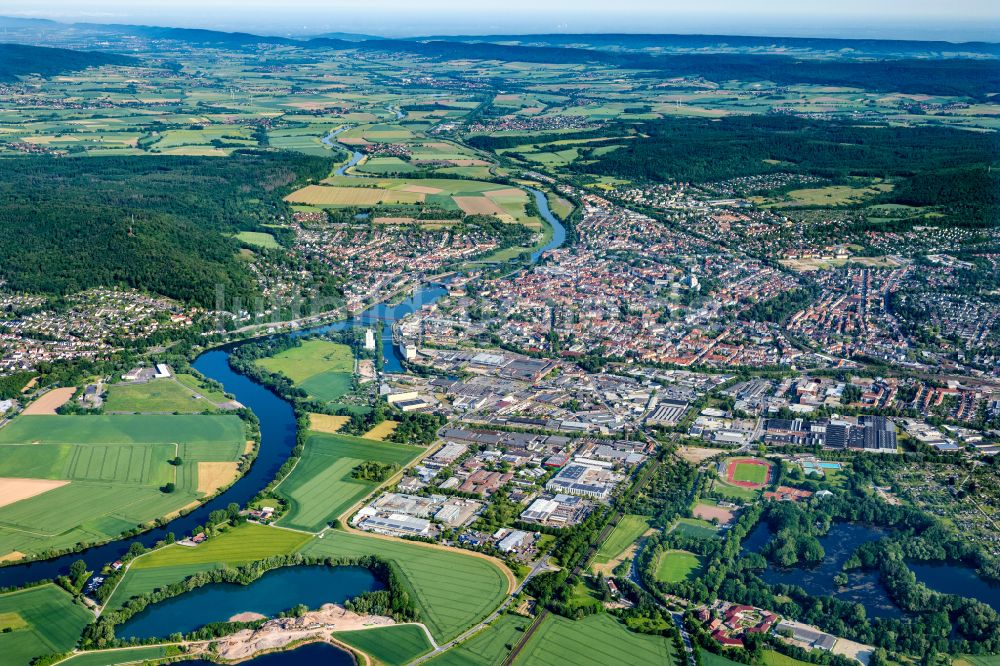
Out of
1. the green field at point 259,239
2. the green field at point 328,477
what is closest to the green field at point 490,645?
the green field at point 328,477

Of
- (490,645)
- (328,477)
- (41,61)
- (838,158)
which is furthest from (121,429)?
(41,61)

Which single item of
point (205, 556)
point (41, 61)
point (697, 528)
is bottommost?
point (205, 556)

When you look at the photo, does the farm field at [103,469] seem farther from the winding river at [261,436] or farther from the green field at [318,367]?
the green field at [318,367]

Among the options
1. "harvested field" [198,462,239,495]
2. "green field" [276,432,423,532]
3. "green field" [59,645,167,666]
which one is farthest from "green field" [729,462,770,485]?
"green field" [59,645,167,666]

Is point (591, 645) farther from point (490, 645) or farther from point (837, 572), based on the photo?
point (837, 572)

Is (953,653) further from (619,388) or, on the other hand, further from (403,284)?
(403,284)

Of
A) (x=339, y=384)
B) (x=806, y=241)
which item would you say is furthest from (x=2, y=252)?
(x=806, y=241)
